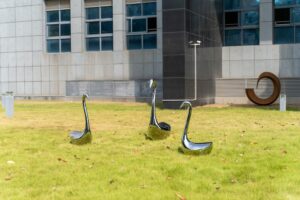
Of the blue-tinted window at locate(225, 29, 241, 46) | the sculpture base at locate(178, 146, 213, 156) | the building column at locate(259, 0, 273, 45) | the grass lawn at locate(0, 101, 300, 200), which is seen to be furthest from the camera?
the blue-tinted window at locate(225, 29, 241, 46)

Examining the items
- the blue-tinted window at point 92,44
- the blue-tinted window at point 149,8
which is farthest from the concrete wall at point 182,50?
the blue-tinted window at point 92,44

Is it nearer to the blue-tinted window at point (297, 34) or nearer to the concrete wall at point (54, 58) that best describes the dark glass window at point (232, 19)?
the blue-tinted window at point (297, 34)

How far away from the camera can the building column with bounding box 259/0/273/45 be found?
29812 millimetres

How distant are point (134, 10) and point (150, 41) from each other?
242cm

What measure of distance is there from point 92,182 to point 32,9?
28.9m

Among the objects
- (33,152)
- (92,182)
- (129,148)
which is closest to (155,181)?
(92,182)

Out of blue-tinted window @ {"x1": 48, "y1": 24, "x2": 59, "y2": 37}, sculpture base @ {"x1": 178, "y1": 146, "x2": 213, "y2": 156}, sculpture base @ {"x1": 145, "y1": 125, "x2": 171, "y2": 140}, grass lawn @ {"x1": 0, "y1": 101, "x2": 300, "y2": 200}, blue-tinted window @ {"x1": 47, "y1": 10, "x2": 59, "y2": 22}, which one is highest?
blue-tinted window @ {"x1": 47, "y1": 10, "x2": 59, "y2": 22}

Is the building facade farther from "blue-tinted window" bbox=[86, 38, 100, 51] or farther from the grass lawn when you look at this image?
the grass lawn

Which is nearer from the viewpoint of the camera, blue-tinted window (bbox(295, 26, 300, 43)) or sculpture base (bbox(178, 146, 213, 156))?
sculpture base (bbox(178, 146, 213, 156))

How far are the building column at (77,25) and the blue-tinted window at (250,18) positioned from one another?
36.5 ft

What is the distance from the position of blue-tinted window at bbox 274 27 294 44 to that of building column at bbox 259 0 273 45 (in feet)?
1.89

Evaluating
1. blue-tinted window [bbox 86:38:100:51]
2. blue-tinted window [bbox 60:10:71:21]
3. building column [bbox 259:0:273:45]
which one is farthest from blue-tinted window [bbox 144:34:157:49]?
building column [bbox 259:0:273:45]

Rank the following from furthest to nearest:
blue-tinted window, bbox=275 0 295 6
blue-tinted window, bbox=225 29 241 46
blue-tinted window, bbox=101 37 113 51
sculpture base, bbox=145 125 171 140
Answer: blue-tinted window, bbox=101 37 113 51
blue-tinted window, bbox=225 29 241 46
blue-tinted window, bbox=275 0 295 6
sculpture base, bbox=145 125 171 140

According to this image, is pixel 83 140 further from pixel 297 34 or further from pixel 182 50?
pixel 297 34
